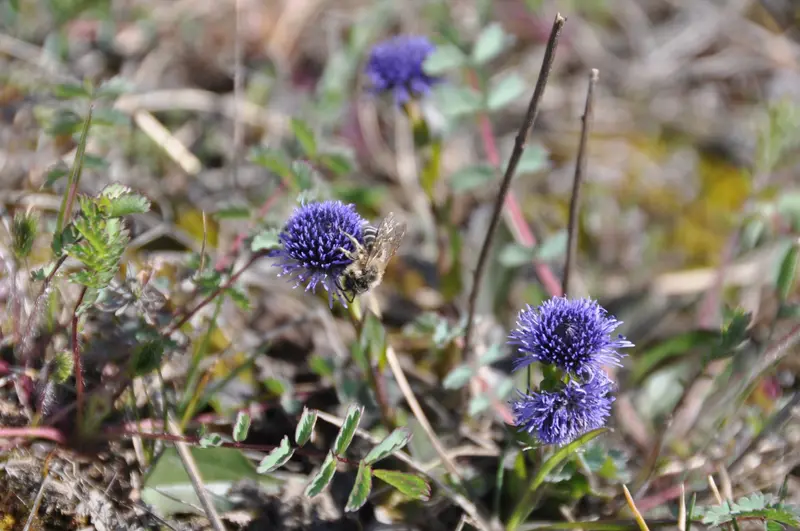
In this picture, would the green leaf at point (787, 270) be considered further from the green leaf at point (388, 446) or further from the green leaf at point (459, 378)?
the green leaf at point (388, 446)

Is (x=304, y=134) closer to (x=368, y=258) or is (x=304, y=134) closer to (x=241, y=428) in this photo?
(x=368, y=258)

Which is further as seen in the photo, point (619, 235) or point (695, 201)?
point (695, 201)

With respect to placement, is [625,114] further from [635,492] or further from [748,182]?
[635,492]

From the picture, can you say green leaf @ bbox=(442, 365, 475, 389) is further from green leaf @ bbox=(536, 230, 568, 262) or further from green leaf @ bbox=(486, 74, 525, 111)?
green leaf @ bbox=(486, 74, 525, 111)

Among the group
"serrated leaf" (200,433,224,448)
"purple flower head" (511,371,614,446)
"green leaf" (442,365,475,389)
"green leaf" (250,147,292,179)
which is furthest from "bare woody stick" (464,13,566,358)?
"serrated leaf" (200,433,224,448)

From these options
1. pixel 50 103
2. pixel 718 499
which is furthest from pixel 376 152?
pixel 718 499

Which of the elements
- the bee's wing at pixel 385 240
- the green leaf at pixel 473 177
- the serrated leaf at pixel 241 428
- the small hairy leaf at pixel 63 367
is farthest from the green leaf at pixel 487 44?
the small hairy leaf at pixel 63 367
